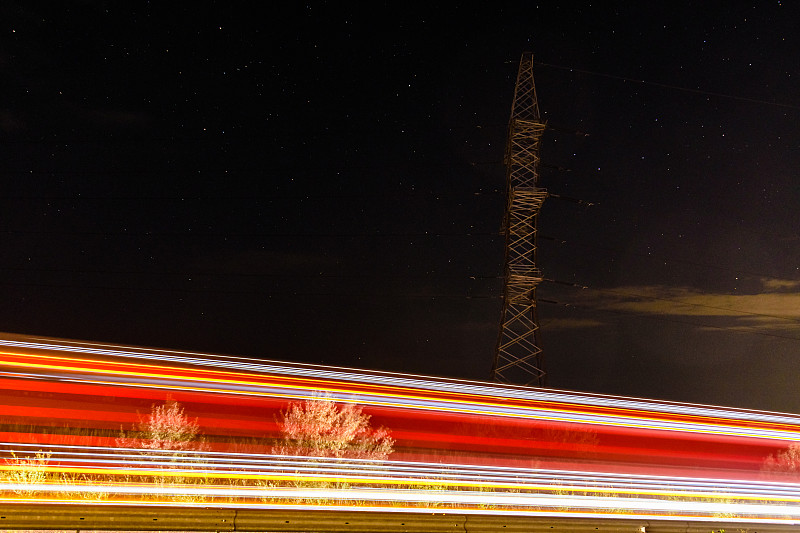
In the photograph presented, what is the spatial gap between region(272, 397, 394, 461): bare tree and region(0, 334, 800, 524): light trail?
351 millimetres

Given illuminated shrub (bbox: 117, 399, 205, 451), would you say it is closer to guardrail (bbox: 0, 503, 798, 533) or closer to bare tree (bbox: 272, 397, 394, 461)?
bare tree (bbox: 272, 397, 394, 461)

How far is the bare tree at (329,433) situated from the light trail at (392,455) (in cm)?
35

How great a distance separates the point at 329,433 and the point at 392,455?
1871mm

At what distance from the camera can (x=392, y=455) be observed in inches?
679

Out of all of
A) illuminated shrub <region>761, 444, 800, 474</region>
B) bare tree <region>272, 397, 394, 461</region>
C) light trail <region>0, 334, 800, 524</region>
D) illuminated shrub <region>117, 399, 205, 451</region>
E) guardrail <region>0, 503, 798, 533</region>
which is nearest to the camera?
guardrail <region>0, 503, 798, 533</region>

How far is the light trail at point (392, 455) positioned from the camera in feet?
39.8

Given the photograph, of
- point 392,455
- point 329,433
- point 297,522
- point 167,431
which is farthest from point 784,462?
point 167,431

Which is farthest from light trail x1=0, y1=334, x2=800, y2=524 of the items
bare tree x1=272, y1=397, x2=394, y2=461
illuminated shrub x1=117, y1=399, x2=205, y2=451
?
bare tree x1=272, y1=397, x2=394, y2=461

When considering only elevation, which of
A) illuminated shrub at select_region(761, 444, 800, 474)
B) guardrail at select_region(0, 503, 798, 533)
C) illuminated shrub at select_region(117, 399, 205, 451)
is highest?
illuminated shrub at select_region(117, 399, 205, 451)

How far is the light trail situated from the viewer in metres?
12.1

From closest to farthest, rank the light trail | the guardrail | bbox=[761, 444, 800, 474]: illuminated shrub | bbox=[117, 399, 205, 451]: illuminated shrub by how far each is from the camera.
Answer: the guardrail → the light trail → bbox=[117, 399, 205, 451]: illuminated shrub → bbox=[761, 444, 800, 474]: illuminated shrub

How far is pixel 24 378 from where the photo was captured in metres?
15.5

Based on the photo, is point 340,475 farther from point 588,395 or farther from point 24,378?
point 588,395

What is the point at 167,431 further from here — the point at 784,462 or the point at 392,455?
the point at 784,462
